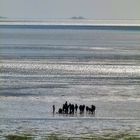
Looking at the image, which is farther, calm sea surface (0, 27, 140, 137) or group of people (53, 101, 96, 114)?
group of people (53, 101, 96, 114)

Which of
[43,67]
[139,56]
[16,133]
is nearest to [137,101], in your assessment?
[16,133]

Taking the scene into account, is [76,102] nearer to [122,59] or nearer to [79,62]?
[79,62]

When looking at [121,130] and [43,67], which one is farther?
[43,67]

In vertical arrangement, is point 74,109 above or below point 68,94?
below

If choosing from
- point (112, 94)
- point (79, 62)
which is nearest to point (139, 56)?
point (79, 62)

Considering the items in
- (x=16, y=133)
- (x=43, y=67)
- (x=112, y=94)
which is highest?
(x=43, y=67)

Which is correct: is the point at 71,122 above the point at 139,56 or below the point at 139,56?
below

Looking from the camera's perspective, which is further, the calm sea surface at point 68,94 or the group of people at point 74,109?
the group of people at point 74,109

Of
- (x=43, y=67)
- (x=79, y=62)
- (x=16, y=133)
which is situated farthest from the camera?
(x=79, y=62)

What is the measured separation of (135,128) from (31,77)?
109ft

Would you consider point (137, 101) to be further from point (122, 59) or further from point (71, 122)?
point (122, 59)

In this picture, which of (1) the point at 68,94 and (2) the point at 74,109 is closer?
(2) the point at 74,109

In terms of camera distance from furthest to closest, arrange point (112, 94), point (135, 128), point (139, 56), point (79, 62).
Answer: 1. point (139, 56)
2. point (79, 62)
3. point (112, 94)
4. point (135, 128)

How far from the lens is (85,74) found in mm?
79625
